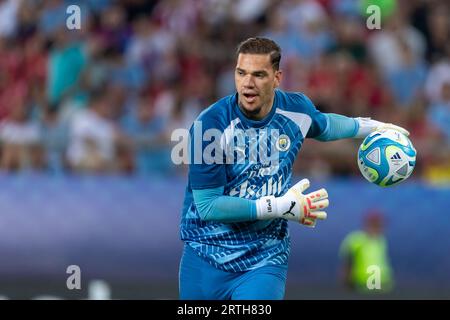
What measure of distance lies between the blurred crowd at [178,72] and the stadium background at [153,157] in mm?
20

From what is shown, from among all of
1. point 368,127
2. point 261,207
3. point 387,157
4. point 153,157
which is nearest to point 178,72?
point 153,157

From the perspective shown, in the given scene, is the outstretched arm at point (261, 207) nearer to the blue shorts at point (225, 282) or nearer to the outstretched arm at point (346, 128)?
the blue shorts at point (225, 282)

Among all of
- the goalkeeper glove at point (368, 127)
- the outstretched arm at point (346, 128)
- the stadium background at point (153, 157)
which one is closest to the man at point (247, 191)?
the outstretched arm at point (346, 128)

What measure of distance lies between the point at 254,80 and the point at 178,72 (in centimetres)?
794

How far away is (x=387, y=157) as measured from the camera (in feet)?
25.3

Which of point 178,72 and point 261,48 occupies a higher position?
point 178,72

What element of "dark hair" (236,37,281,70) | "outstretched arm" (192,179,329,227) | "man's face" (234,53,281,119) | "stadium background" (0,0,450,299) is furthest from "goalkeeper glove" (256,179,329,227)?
"stadium background" (0,0,450,299)

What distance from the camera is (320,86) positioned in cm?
1446

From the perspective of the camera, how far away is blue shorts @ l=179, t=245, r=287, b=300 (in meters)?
7.31

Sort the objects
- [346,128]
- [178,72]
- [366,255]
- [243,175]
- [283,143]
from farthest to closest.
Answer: [178,72]
[366,255]
[346,128]
[283,143]
[243,175]

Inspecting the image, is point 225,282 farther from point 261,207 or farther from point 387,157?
point 387,157

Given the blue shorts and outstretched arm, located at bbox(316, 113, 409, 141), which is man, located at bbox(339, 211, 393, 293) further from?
the blue shorts

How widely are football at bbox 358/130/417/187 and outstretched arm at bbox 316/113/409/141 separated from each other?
0.34 ft
